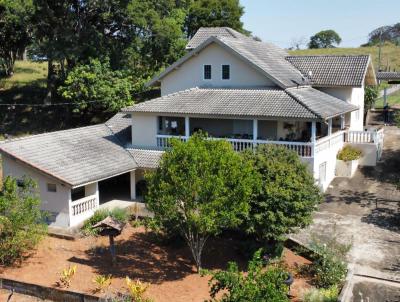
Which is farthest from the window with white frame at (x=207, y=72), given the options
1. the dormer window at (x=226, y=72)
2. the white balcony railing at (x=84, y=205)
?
the white balcony railing at (x=84, y=205)

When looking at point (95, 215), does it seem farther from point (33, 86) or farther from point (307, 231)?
point (33, 86)

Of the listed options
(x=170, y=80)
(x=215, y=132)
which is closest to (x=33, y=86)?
(x=170, y=80)

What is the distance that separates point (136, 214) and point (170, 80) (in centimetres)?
1112

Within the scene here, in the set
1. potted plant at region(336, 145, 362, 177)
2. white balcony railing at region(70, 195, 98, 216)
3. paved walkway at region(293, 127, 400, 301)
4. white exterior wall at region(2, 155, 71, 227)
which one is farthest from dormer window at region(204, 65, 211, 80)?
white exterior wall at region(2, 155, 71, 227)

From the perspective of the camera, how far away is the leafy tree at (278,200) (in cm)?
1911

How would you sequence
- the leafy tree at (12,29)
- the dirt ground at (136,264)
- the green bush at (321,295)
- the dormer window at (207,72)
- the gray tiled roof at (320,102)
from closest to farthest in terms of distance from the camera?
the green bush at (321,295)
the dirt ground at (136,264)
the gray tiled roof at (320,102)
the dormer window at (207,72)
the leafy tree at (12,29)

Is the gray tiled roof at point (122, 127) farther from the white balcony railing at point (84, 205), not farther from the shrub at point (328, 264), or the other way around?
the shrub at point (328, 264)

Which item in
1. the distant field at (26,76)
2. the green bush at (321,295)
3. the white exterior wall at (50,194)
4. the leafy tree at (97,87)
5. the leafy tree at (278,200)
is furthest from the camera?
the distant field at (26,76)

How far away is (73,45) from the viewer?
3841 centimetres

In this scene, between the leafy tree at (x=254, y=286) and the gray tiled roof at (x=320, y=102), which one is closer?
the leafy tree at (x=254, y=286)

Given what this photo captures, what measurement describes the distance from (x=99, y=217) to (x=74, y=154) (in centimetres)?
387

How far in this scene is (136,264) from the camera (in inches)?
→ 819

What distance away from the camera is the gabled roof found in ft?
95.0

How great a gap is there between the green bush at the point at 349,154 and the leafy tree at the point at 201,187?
12.6 m
